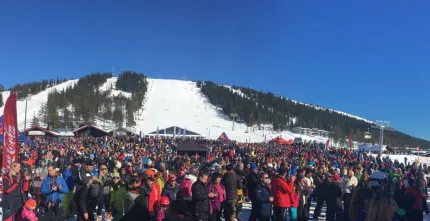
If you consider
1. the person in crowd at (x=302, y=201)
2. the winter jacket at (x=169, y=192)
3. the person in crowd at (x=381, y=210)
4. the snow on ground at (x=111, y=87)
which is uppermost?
the snow on ground at (x=111, y=87)

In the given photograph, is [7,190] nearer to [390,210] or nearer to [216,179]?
[216,179]

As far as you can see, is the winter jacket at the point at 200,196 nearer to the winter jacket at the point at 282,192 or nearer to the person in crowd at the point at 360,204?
the winter jacket at the point at 282,192

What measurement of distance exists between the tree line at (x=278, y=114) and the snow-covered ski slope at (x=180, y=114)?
336cm

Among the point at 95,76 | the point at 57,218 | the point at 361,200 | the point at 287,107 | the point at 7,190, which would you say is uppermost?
the point at 95,76

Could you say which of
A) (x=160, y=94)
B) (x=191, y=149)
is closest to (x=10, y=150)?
(x=191, y=149)

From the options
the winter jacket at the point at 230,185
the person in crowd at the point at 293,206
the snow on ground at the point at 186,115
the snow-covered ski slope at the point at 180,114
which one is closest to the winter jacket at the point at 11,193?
the winter jacket at the point at 230,185

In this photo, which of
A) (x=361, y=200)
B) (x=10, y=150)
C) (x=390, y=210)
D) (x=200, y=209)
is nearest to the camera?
(x=390, y=210)

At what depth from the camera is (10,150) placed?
9.02 meters

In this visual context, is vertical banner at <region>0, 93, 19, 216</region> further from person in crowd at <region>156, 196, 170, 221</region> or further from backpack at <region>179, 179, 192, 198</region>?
person in crowd at <region>156, 196, 170, 221</region>

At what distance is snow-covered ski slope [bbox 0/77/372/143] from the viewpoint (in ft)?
271

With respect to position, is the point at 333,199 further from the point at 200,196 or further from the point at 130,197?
the point at 130,197

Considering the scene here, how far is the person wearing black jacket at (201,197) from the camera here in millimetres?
5605

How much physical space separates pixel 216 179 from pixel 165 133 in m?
46.9

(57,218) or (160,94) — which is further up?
(160,94)
